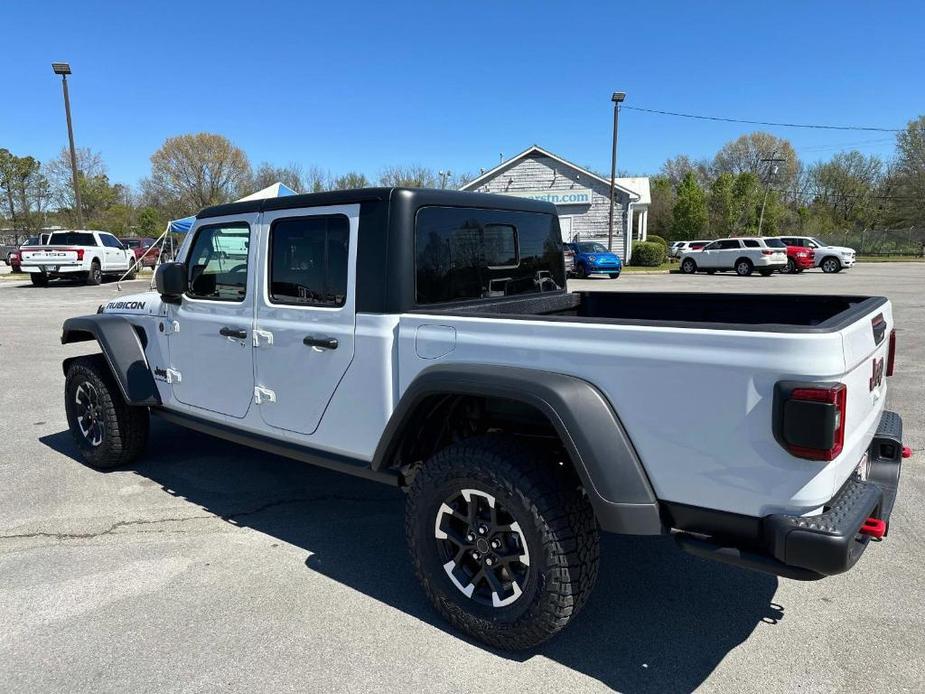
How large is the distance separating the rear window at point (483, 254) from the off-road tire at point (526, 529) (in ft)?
2.89

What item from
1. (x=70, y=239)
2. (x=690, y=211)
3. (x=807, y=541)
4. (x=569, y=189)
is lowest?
(x=807, y=541)

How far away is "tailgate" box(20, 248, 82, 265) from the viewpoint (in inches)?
851

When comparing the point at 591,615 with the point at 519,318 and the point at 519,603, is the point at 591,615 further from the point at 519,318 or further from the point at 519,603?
the point at 519,318

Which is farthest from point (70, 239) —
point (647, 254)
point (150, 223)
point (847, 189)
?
point (847, 189)

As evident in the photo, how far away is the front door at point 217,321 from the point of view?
375cm

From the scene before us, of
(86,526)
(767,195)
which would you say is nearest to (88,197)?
(767,195)

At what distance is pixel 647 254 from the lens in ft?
121

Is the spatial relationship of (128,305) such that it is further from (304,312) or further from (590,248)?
(590,248)

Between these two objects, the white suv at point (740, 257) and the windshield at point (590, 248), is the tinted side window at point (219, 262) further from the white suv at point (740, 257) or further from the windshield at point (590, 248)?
the white suv at point (740, 257)

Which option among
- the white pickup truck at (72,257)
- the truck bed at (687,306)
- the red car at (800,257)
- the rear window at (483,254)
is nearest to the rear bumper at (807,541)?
the truck bed at (687,306)

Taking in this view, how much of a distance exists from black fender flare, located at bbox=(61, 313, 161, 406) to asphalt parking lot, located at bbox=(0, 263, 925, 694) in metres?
0.71

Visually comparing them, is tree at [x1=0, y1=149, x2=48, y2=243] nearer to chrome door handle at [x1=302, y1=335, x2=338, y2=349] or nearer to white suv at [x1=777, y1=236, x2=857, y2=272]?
white suv at [x1=777, y1=236, x2=857, y2=272]

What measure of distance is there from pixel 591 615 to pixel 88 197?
209 ft

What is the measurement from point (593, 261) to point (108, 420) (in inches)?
894
